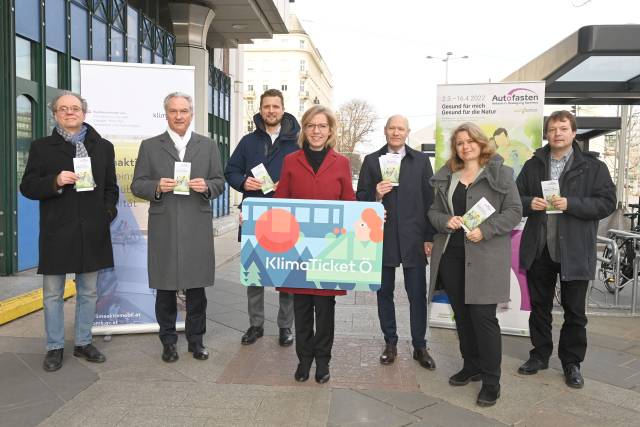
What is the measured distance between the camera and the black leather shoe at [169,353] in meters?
4.33

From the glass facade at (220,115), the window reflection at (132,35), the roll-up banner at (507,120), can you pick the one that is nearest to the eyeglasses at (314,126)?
the roll-up banner at (507,120)

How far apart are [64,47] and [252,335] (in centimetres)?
580

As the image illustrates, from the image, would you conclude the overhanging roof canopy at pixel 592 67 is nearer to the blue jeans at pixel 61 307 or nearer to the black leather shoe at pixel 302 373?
the black leather shoe at pixel 302 373

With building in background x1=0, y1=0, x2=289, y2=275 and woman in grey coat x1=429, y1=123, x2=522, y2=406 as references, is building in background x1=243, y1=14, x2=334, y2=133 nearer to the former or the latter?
building in background x1=0, y1=0, x2=289, y2=275

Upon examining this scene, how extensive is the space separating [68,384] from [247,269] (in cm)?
151

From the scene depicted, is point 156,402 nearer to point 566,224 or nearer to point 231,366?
point 231,366

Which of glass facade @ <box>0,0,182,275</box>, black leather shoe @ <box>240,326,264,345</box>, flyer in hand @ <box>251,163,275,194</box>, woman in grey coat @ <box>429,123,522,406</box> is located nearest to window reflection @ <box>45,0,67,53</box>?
glass facade @ <box>0,0,182,275</box>

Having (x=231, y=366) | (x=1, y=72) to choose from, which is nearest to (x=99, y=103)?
(x=231, y=366)

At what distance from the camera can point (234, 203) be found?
21.2 metres

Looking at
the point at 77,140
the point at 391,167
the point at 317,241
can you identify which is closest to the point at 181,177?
the point at 77,140

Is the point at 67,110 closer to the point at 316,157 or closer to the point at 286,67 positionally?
the point at 316,157

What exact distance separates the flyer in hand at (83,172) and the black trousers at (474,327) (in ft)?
8.51

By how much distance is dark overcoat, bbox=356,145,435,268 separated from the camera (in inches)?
167

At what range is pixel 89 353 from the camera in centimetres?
430
